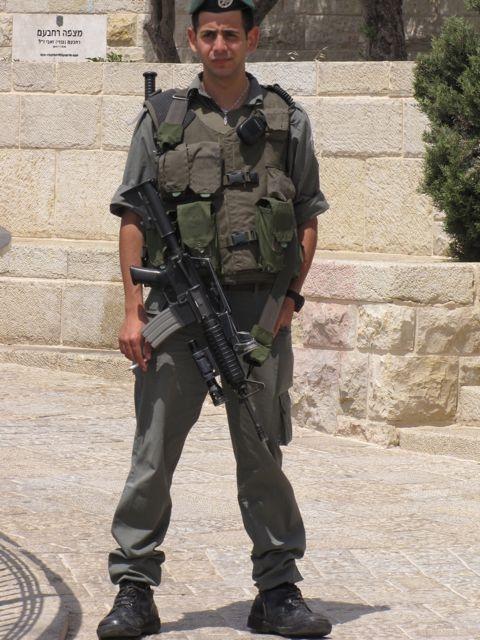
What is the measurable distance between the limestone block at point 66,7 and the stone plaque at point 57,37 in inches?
5.2

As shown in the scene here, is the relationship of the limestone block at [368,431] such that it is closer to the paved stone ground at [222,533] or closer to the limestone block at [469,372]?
the paved stone ground at [222,533]

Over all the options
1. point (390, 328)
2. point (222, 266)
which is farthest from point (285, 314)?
point (390, 328)

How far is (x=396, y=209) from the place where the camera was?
10.4 m

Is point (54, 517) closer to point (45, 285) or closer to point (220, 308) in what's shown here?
point (220, 308)

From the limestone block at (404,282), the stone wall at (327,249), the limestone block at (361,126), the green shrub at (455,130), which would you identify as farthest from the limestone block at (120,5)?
the limestone block at (404,282)

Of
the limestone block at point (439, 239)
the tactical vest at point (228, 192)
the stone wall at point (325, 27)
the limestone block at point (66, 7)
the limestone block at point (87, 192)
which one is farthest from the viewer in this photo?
the stone wall at point (325, 27)

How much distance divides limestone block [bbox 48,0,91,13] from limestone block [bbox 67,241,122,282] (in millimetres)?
Result: 5058

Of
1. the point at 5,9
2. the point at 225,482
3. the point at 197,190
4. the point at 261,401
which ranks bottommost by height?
the point at 225,482

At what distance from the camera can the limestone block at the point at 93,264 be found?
10195 mm

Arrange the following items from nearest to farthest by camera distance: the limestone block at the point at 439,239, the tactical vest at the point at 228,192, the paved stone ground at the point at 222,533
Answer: the tactical vest at the point at 228,192 → the paved stone ground at the point at 222,533 → the limestone block at the point at 439,239

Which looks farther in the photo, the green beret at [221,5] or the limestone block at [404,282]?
the limestone block at [404,282]

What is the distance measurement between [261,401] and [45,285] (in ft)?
20.7

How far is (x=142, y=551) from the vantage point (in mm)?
4320

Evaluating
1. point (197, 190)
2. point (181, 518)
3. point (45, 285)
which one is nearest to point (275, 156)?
point (197, 190)
